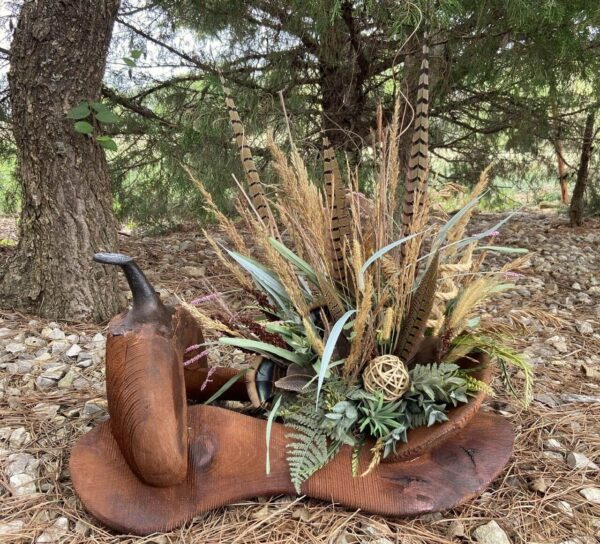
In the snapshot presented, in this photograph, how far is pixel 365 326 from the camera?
1.02 meters

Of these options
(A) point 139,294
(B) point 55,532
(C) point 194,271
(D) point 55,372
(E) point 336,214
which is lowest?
(B) point 55,532

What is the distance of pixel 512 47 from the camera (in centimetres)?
195

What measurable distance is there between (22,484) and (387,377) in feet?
2.57

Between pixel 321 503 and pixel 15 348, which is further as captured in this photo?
pixel 15 348

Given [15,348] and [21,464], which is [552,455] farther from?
[15,348]

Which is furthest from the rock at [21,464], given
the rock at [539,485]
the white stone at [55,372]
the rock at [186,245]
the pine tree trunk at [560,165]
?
the pine tree trunk at [560,165]

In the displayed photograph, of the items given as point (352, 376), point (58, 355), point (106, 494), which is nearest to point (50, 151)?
point (58, 355)

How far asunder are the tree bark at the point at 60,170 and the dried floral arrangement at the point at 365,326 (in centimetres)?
92

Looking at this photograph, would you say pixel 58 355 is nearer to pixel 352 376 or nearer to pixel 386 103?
pixel 352 376

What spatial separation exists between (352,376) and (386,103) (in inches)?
80.6

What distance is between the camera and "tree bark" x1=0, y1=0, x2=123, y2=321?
1.72 meters

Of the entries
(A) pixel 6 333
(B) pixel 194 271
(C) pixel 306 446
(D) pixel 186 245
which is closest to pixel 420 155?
(C) pixel 306 446

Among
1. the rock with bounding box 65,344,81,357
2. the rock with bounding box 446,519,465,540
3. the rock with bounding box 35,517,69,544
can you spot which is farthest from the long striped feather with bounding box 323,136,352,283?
the rock with bounding box 65,344,81,357

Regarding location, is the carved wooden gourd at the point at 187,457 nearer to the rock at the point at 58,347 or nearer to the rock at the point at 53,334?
the rock at the point at 58,347
